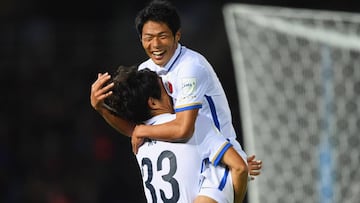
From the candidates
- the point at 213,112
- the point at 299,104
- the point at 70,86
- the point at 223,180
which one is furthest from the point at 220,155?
the point at 70,86

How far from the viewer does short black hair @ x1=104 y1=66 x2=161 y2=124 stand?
333cm

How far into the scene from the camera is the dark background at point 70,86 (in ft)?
26.5

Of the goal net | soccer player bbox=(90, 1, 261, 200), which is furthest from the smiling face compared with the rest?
the goal net

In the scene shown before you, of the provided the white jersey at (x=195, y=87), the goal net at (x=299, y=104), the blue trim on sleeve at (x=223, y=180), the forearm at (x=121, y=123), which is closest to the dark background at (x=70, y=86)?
the goal net at (x=299, y=104)

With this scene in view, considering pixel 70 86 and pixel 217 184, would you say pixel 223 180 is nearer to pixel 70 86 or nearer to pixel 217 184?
pixel 217 184

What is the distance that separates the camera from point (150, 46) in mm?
3357

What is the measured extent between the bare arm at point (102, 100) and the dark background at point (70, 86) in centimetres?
442

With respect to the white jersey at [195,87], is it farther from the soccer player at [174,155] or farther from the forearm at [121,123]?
the forearm at [121,123]

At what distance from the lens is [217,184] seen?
130 inches

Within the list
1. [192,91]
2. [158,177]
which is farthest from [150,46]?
[158,177]

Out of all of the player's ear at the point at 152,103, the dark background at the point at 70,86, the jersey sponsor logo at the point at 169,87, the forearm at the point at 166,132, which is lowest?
the dark background at the point at 70,86

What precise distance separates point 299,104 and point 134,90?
2535 mm

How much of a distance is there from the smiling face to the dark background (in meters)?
4.64

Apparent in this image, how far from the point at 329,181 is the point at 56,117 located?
349 cm
